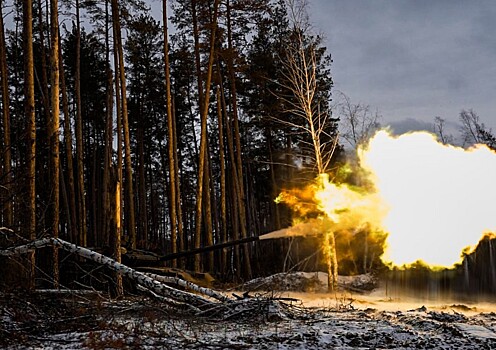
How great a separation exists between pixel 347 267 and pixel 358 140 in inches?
353

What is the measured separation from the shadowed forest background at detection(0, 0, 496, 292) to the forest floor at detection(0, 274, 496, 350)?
2.51m

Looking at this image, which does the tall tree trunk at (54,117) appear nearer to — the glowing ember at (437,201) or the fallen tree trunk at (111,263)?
the fallen tree trunk at (111,263)

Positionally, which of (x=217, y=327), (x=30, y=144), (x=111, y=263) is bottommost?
(x=217, y=327)

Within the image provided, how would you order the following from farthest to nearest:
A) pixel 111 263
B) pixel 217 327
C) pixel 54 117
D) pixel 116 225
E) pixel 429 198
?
pixel 429 198
pixel 54 117
pixel 116 225
pixel 111 263
pixel 217 327

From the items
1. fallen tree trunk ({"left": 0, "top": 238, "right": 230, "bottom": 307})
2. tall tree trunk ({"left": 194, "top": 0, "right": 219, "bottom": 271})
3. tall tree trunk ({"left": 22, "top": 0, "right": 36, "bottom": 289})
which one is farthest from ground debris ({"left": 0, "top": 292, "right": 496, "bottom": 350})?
tall tree trunk ({"left": 194, "top": 0, "right": 219, "bottom": 271})

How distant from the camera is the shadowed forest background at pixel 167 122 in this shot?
1683 cm

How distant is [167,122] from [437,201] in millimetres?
12673

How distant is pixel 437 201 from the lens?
15039mm

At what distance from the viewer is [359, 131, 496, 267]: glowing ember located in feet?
48.4

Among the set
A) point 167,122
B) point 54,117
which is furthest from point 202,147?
point 54,117

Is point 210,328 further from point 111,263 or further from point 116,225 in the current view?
point 116,225

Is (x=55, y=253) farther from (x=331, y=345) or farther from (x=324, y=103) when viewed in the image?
(x=324, y=103)

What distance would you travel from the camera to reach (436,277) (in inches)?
648

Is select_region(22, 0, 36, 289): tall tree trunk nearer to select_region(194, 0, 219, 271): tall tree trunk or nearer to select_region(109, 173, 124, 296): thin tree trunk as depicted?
select_region(109, 173, 124, 296): thin tree trunk
